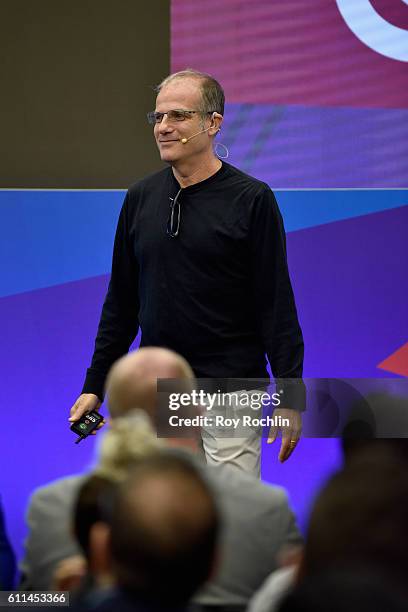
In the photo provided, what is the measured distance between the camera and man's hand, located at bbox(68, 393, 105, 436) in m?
3.16

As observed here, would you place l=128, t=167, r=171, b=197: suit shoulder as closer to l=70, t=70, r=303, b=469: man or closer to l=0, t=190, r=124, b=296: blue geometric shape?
l=70, t=70, r=303, b=469: man

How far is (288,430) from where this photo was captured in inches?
118

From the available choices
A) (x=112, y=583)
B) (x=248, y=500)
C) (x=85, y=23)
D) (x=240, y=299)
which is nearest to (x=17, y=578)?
(x=248, y=500)

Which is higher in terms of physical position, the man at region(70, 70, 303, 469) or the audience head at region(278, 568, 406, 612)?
the man at region(70, 70, 303, 469)

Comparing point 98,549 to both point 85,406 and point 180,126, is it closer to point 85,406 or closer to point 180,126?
point 85,406

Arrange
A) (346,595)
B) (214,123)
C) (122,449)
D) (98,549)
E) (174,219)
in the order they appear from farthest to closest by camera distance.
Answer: (214,123), (174,219), (122,449), (98,549), (346,595)

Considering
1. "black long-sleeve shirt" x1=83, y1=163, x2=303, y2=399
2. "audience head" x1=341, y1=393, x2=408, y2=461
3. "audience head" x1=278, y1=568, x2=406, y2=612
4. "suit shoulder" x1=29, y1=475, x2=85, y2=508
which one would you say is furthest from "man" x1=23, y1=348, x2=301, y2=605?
"black long-sleeve shirt" x1=83, y1=163, x2=303, y2=399

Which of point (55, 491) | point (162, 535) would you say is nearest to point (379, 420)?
point (55, 491)

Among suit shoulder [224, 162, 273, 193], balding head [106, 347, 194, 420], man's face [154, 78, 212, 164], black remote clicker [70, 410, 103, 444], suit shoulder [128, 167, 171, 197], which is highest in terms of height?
man's face [154, 78, 212, 164]

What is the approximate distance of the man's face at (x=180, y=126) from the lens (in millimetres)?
3168

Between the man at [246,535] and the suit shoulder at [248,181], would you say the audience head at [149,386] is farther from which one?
the suit shoulder at [248,181]

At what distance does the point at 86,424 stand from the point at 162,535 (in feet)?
6.32

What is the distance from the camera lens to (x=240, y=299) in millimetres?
3119

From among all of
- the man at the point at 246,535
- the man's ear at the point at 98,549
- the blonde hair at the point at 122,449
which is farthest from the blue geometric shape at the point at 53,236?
the man's ear at the point at 98,549
